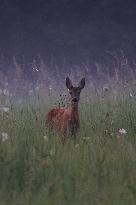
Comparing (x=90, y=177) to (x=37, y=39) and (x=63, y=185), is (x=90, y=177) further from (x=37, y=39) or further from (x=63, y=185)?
(x=37, y=39)

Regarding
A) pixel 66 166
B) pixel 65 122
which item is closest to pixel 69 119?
pixel 65 122

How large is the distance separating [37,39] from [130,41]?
311 cm

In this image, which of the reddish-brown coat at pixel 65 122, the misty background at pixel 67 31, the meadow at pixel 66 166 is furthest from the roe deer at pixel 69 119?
the misty background at pixel 67 31

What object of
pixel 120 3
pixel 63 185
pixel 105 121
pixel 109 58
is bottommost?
pixel 63 185

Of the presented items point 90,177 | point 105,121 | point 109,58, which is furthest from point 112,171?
point 109,58

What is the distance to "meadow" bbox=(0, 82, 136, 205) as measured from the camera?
17.0 feet

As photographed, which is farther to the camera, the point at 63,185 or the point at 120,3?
the point at 120,3

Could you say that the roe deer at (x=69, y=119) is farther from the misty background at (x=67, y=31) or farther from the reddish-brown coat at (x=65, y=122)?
the misty background at (x=67, y=31)

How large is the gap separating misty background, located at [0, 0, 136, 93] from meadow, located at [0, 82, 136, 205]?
15.2m

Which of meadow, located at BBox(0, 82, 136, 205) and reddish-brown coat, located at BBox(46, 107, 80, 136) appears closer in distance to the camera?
meadow, located at BBox(0, 82, 136, 205)

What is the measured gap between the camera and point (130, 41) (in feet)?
76.6

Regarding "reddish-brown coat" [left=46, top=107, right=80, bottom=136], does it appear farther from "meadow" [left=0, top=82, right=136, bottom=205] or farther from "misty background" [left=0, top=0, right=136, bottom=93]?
"misty background" [left=0, top=0, right=136, bottom=93]

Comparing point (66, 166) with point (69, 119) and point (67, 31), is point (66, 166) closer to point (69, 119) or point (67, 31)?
point (69, 119)

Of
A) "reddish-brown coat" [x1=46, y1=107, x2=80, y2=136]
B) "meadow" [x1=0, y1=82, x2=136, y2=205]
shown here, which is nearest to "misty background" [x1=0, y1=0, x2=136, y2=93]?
"reddish-brown coat" [x1=46, y1=107, x2=80, y2=136]
